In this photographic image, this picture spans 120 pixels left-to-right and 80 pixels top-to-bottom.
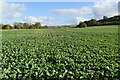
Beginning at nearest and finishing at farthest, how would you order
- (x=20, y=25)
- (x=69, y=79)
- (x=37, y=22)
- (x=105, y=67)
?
(x=69, y=79), (x=105, y=67), (x=20, y=25), (x=37, y=22)

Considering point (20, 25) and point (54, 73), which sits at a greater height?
point (20, 25)

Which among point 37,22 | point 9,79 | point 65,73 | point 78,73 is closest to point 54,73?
point 65,73

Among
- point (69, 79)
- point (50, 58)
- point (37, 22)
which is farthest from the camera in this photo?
point (37, 22)

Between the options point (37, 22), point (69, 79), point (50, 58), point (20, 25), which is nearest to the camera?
point (69, 79)

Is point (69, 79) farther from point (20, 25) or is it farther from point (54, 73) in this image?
point (20, 25)

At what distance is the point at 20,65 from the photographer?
22.2 feet

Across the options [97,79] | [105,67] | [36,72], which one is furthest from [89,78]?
[36,72]

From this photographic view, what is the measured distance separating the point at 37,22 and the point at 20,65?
116619 mm

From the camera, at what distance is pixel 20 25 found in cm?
10738

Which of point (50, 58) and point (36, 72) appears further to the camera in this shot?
Answer: point (50, 58)

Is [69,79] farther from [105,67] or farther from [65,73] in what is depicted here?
[105,67]

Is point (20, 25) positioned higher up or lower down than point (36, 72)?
higher up

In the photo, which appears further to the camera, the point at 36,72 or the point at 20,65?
the point at 20,65

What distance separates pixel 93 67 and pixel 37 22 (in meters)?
117
